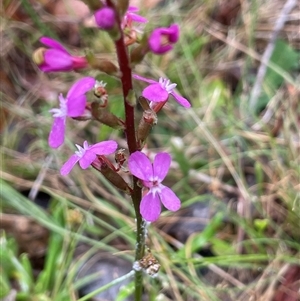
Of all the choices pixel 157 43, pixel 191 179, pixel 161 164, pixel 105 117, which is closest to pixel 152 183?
pixel 161 164

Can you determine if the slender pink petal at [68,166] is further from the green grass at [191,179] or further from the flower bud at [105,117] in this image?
the green grass at [191,179]

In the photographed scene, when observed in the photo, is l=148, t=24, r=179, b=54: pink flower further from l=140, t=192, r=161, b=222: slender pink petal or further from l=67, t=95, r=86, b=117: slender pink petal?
l=140, t=192, r=161, b=222: slender pink petal

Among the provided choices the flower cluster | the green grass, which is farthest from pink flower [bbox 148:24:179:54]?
the green grass

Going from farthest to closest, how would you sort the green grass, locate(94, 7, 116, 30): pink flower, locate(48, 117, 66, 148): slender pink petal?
1. the green grass
2. locate(48, 117, 66, 148): slender pink petal
3. locate(94, 7, 116, 30): pink flower

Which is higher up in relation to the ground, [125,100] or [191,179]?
[191,179]

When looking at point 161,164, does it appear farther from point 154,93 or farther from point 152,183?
point 154,93

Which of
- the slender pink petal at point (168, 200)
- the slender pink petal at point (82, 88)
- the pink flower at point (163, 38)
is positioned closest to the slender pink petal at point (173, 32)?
the pink flower at point (163, 38)

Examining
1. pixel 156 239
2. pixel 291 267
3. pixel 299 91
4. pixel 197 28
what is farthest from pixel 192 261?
pixel 197 28
